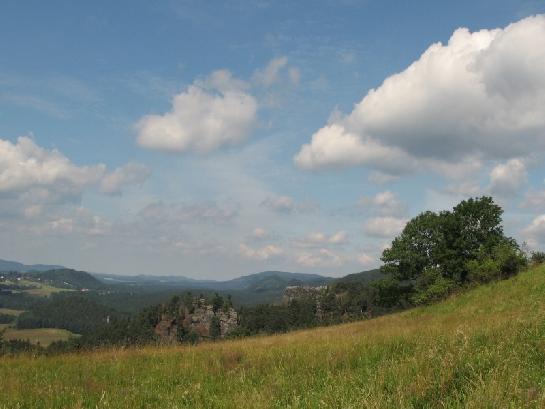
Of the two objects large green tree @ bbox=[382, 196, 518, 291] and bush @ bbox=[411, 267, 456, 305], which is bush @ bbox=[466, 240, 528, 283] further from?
large green tree @ bbox=[382, 196, 518, 291]

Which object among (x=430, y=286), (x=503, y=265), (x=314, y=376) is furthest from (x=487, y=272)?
(x=314, y=376)

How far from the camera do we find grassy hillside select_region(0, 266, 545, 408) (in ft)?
19.7

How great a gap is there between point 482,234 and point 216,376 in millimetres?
47843

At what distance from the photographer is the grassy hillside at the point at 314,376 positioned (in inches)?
236

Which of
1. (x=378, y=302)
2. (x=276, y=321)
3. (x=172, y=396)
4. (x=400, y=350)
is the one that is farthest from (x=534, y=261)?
(x=276, y=321)

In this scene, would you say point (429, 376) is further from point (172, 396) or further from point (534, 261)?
point (534, 261)

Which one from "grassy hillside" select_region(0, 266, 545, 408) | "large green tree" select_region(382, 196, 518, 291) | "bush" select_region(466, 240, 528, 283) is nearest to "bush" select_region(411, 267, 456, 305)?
"large green tree" select_region(382, 196, 518, 291)

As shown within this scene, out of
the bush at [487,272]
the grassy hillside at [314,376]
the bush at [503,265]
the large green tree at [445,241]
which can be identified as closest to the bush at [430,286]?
the large green tree at [445,241]

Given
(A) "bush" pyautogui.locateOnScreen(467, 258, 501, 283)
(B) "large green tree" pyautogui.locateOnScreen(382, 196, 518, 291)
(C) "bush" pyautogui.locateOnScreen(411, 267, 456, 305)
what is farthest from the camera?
(B) "large green tree" pyautogui.locateOnScreen(382, 196, 518, 291)

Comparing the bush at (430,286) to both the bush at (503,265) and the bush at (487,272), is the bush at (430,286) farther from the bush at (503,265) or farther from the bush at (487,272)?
the bush at (503,265)

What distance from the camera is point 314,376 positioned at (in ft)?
26.3

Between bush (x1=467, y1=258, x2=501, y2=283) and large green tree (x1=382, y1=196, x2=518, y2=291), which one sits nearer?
bush (x1=467, y1=258, x2=501, y2=283)

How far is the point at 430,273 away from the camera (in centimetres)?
4722

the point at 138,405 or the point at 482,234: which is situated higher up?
the point at 482,234
